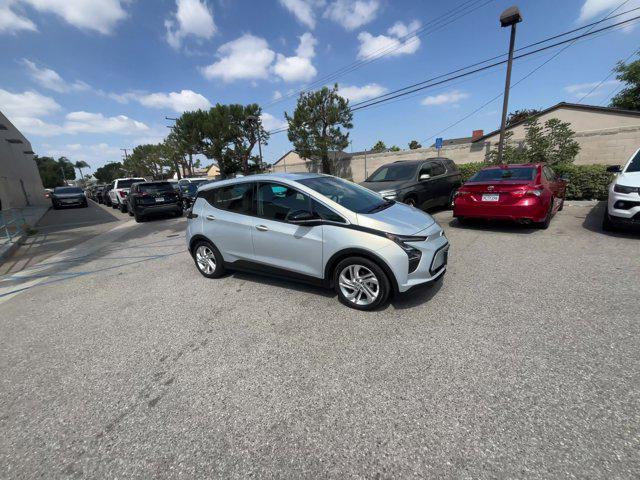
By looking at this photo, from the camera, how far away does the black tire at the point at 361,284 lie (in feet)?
10.8

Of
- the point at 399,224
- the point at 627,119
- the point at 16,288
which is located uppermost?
the point at 627,119

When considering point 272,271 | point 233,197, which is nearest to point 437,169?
point 233,197

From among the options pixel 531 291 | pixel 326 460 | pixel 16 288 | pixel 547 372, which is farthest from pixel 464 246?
pixel 16 288

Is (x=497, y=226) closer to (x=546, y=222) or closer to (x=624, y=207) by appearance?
(x=546, y=222)

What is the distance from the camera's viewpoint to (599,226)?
654 centimetres

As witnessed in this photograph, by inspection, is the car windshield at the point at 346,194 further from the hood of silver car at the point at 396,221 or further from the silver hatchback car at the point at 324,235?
the hood of silver car at the point at 396,221

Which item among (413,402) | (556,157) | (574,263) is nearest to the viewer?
(413,402)

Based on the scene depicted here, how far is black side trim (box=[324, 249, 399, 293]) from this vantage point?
3.23 m

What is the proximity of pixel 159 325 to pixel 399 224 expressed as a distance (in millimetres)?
3113

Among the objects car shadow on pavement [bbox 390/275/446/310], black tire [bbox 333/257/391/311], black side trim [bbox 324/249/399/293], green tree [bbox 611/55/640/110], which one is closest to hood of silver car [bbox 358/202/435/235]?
black side trim [bbox 324/249/399/293]

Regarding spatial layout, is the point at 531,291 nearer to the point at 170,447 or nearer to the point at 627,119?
the point at 170,447

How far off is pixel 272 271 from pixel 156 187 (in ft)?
34.5

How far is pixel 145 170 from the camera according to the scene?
7619 centimetres

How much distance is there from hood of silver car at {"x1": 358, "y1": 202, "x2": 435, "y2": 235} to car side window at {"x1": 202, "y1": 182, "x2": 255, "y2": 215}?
1706mm
